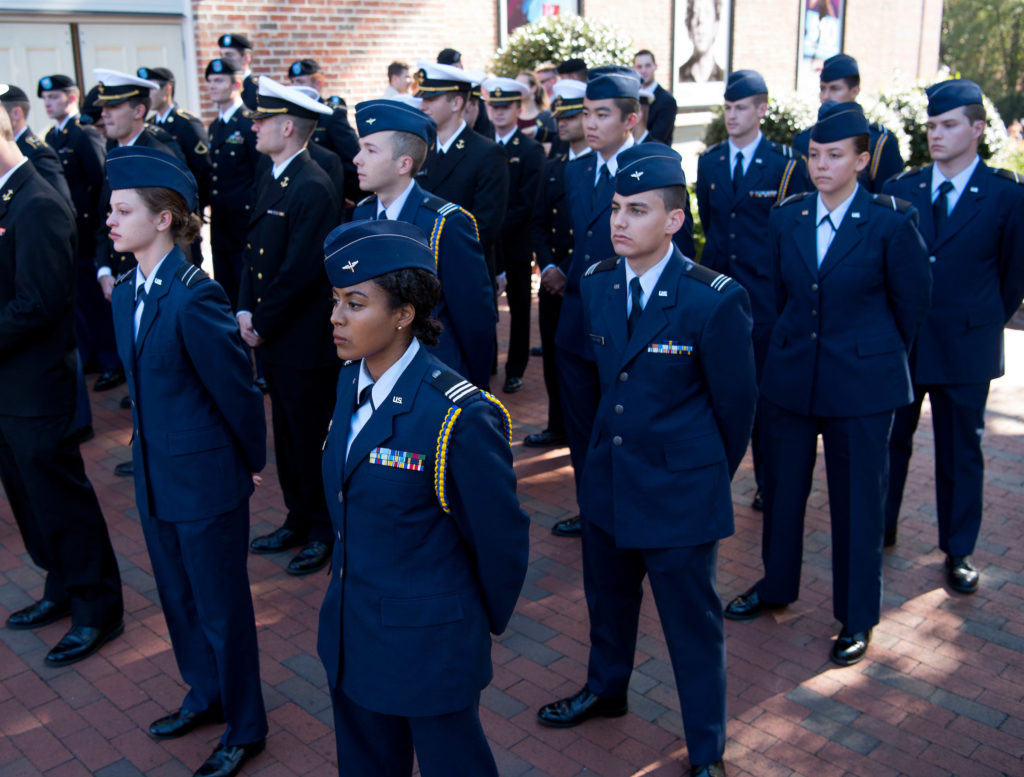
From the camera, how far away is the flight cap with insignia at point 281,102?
16.7 feet

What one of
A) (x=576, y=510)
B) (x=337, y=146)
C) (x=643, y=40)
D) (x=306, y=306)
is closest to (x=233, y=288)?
(x=337, y=146)

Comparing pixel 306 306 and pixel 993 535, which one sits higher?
pixel 306 306

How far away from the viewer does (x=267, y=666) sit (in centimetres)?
446

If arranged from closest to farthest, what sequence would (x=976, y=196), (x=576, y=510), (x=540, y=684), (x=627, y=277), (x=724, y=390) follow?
(x=724, y=390) → (x=627, y=277) → (x=540, y=684) → (x=976, y=196) → (x=576, y=510)

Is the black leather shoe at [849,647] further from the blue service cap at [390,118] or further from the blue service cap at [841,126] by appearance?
the blue service cap at [390,118]

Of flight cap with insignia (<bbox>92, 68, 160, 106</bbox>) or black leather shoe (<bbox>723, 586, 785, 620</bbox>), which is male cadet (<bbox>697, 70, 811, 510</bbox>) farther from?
flight cap with insignia (<bbox>92, 68, 160, 106</bbox>)

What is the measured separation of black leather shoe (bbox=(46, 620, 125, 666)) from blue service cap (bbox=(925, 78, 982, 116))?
4.80 metres

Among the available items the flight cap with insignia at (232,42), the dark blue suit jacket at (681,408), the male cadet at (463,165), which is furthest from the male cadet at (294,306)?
the flight cap with insignia at (232,42)

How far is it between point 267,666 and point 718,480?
89.0 inches

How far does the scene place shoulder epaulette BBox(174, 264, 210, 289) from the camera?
3582mm

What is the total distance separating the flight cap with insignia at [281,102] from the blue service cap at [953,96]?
3.11 metres

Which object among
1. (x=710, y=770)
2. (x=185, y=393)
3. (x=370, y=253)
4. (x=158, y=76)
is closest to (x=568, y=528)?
(x=710, y=770)

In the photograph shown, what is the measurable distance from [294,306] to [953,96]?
3.53 metres

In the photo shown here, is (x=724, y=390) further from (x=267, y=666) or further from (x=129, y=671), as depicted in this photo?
(x=129, y=671)
